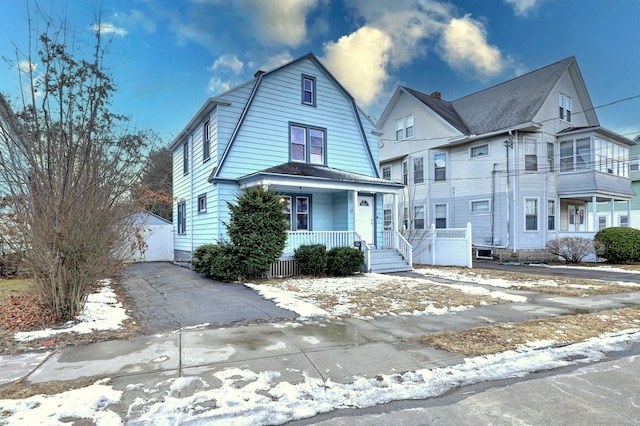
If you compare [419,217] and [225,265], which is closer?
[225,265]

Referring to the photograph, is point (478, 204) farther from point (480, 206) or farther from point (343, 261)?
point (343, 261)

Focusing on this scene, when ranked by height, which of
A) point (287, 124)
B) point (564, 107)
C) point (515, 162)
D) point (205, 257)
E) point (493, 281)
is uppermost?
point (564, 107)

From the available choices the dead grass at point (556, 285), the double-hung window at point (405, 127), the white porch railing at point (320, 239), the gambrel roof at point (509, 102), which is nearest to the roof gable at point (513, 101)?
the gambrel roof at point (509, 102)

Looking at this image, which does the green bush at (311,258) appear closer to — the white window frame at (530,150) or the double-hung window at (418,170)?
the double-hung window at (418,170)

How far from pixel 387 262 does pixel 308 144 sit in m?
5.82

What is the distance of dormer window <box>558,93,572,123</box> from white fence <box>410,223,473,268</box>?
33.4 ft

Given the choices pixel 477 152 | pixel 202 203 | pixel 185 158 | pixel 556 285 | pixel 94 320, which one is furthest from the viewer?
pixel 477 152

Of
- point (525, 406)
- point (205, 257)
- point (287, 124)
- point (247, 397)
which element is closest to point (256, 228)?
point (205, 257)

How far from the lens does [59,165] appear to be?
5.54 meters

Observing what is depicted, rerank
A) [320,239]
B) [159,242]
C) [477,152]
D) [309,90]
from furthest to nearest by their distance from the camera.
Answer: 1. [477,152]
2. [159,242]
3. [309,90]
4. [320,239]

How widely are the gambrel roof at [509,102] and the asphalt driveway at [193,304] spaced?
16.1 metres

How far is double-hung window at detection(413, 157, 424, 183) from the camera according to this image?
21734 millimetres

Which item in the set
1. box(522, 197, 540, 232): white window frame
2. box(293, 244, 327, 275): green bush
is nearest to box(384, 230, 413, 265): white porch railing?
box(293, 244, 327, 275): green bush

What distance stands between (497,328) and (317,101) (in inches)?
468
